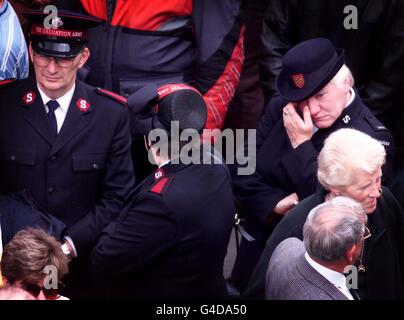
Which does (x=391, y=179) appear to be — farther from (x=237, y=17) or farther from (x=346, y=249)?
A: (x=346, y=249)

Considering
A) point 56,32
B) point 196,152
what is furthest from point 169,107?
point 56,32

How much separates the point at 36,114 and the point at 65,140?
184 millimetres

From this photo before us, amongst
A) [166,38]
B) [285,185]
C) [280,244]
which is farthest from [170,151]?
[166,38]

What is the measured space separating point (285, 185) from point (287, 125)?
301 millimetres

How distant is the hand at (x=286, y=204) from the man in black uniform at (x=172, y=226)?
0.55 m

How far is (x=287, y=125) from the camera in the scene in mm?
4527

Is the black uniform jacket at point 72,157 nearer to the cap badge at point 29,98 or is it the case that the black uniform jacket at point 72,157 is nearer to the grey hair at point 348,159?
the cap badge at point 29,98

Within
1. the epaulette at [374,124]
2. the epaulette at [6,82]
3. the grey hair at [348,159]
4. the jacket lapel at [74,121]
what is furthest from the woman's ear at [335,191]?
the epaulette at [6,82]

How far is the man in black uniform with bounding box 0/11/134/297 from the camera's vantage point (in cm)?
443

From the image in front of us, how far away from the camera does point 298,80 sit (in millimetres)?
4516

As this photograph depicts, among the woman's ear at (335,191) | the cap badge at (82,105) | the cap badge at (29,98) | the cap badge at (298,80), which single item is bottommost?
the woman's ear at (335,191)

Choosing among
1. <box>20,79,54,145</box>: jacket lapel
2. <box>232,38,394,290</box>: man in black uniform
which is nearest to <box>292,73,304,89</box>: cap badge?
<box>232,38,394,290</box>: man in black uniform

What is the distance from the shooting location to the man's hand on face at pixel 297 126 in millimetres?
4465

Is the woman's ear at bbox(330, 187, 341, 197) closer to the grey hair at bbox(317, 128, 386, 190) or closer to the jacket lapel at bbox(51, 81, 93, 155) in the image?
the grey hair at bbox(317, 128, 386, 190)
